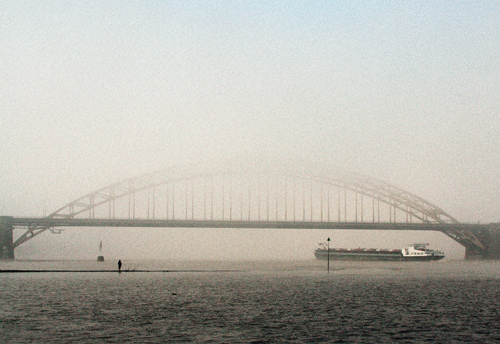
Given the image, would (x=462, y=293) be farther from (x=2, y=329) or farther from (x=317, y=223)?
(x=317, y=223)

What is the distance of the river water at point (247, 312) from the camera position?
26.0 meters

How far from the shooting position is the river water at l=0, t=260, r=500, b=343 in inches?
1022

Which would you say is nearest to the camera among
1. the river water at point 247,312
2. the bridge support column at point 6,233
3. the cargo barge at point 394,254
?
the river water at point 247,312

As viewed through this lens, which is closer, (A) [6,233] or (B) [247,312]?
(B) [247,312]

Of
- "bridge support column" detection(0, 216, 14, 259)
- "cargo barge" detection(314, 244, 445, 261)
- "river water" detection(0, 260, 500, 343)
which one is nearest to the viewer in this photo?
"river water" detection(0, 260, 500, 343)

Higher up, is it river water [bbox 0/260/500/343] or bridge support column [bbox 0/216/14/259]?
bridge support column [bbox 0/216/14/259]

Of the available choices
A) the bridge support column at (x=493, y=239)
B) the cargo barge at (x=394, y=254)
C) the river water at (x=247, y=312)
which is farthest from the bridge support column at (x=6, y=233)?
the bridge support column at (x=493, y=239)

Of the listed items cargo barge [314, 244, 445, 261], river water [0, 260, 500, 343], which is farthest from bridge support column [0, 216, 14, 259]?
cargo barge [314, 244, 445, 261]

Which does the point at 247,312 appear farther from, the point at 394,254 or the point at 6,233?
the point at 394,254

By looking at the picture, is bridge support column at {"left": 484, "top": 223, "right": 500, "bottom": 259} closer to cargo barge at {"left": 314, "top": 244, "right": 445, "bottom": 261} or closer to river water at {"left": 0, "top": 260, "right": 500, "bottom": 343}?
cargo barge at {"left": 314, "top": 244, "right": 445, "bottom": 261}

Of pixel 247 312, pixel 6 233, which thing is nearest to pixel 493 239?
pixel 6 233

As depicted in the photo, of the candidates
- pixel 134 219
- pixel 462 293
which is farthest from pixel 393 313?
pixel 134 219

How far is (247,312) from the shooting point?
3356 cm

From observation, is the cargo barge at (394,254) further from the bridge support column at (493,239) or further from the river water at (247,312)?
the river water at (247,312)
